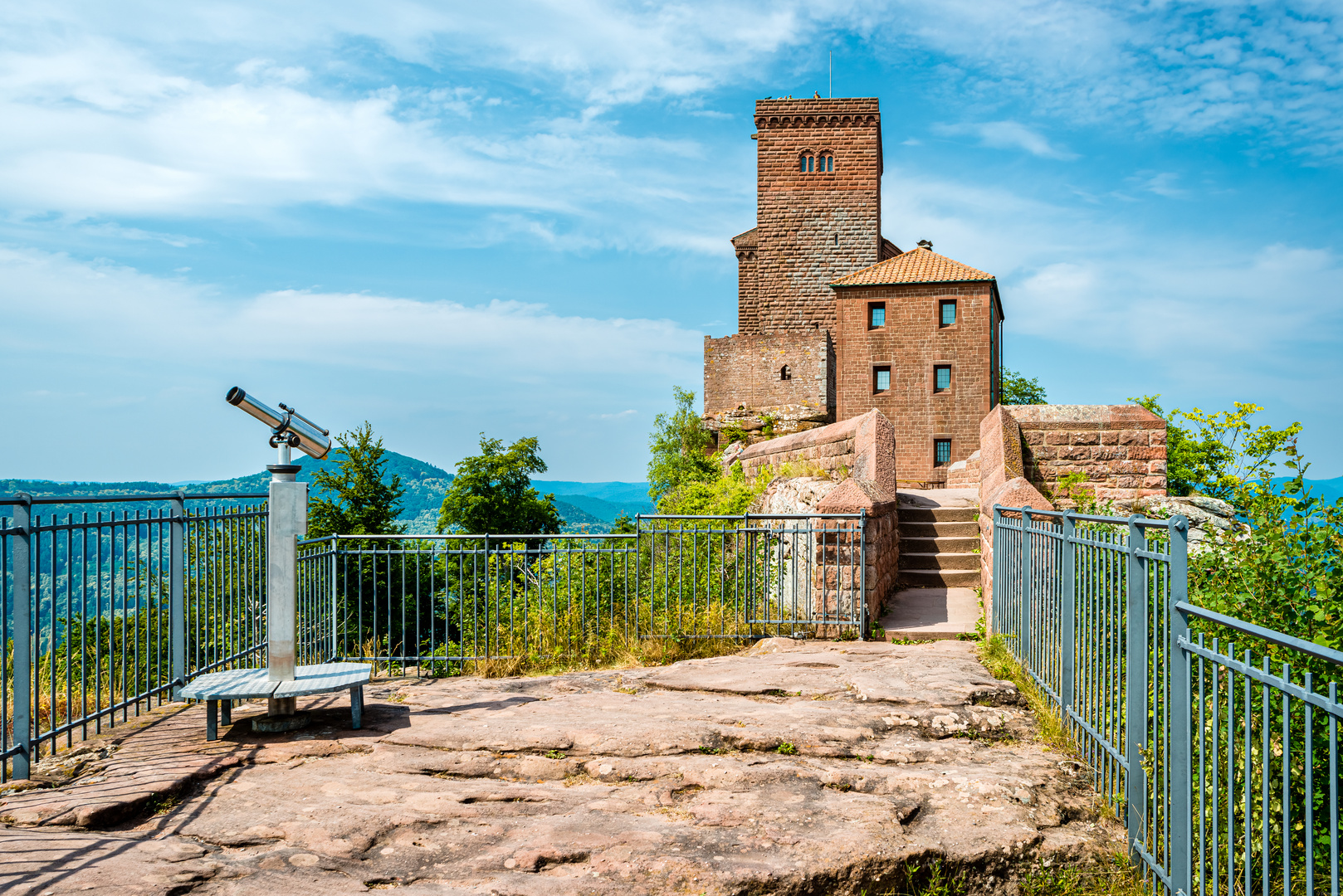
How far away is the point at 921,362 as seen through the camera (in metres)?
31.0

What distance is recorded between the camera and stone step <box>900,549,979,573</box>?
1159cm

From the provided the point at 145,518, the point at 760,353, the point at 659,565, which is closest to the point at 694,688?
the point at 145,518

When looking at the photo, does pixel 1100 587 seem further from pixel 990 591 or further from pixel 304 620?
pixel 304 620

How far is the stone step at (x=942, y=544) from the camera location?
39.3 feet

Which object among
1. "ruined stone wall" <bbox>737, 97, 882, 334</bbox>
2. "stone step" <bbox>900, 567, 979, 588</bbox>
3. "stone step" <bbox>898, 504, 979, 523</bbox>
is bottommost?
"stone step" <bbox>900, 567, 979, 588</bbox>

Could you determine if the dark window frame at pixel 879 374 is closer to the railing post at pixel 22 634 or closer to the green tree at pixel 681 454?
the green tree at pixel 681 454

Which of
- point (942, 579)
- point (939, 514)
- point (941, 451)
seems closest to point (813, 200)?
point (941, 451)

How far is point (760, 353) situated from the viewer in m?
37.1

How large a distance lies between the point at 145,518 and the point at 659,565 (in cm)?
741

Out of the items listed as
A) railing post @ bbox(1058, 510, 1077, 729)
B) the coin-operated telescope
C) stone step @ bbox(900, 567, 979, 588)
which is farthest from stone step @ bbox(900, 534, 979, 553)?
the coin-operated telescope

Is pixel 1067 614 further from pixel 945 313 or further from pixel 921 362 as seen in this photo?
pixel 945 313

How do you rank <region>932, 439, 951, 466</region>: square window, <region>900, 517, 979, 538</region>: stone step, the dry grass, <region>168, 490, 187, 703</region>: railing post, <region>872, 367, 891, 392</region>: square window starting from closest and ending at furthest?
the dry grass
<region>168, 490, 187, 703</region>: railing post
<region>900, 517, 979, 538</region>: stone step
<region>932, 439, 951, 466</region>: square window
<region>872, 367, 891, 392</region>: square window

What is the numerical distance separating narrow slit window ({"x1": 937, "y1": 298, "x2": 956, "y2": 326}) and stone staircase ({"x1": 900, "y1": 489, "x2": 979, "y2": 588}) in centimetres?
1877

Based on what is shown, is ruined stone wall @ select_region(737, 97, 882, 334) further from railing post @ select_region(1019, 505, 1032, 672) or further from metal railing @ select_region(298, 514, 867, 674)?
railing post @ select_region(1019, 505, 1032, 672)
